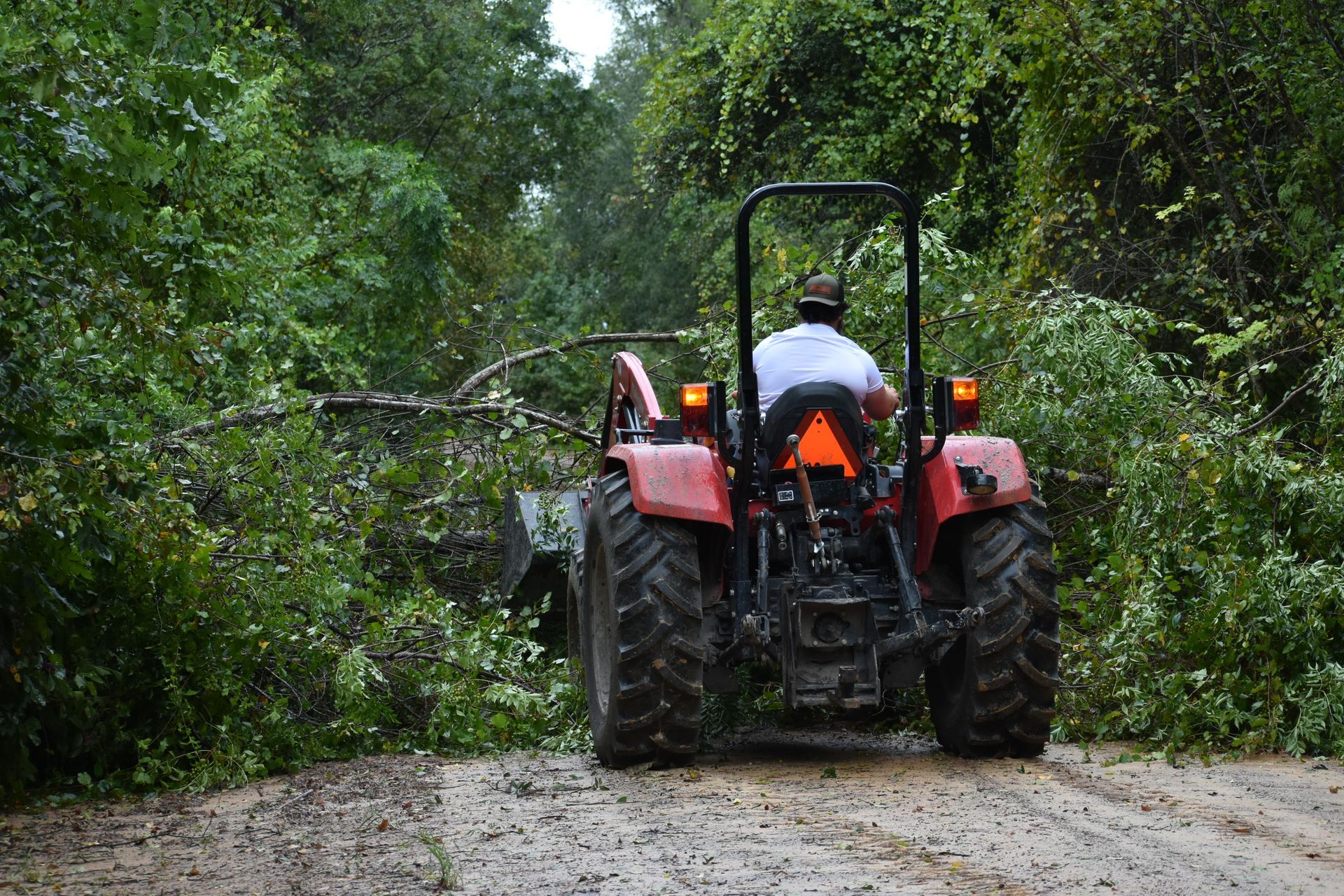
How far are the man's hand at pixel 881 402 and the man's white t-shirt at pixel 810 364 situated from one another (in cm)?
2

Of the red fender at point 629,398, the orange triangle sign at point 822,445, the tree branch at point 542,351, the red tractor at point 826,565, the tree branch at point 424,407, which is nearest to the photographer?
the red tractor at point 826,565

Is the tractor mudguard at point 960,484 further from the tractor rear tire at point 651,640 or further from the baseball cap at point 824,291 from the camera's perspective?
the tractor rear tire at point 651,640

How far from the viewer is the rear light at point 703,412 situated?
249 inches

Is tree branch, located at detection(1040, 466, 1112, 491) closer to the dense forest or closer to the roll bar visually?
the dense forest

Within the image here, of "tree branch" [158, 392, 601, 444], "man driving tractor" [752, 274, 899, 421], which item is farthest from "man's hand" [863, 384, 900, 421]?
"tree branch" [158, 392, 601, 444]

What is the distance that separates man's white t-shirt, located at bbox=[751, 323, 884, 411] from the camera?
648 cm

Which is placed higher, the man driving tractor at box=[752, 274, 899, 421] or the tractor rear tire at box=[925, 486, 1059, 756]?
the man driving tractor at box=[752, 274, 899, 421]

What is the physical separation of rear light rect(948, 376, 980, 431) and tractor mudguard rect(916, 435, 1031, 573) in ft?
0.59

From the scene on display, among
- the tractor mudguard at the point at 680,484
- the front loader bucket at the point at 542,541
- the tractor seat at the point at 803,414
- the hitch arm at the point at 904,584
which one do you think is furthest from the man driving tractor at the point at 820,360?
the front loader bucket at the point at 542,541

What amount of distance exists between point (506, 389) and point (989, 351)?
3823mm

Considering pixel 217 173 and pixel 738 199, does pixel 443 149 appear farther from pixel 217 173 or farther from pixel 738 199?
pixel 217 173

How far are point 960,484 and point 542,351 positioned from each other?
5.25 m

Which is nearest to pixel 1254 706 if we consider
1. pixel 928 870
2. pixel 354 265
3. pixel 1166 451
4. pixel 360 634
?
pixel 1166 451

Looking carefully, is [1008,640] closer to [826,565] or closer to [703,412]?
[826,565]
